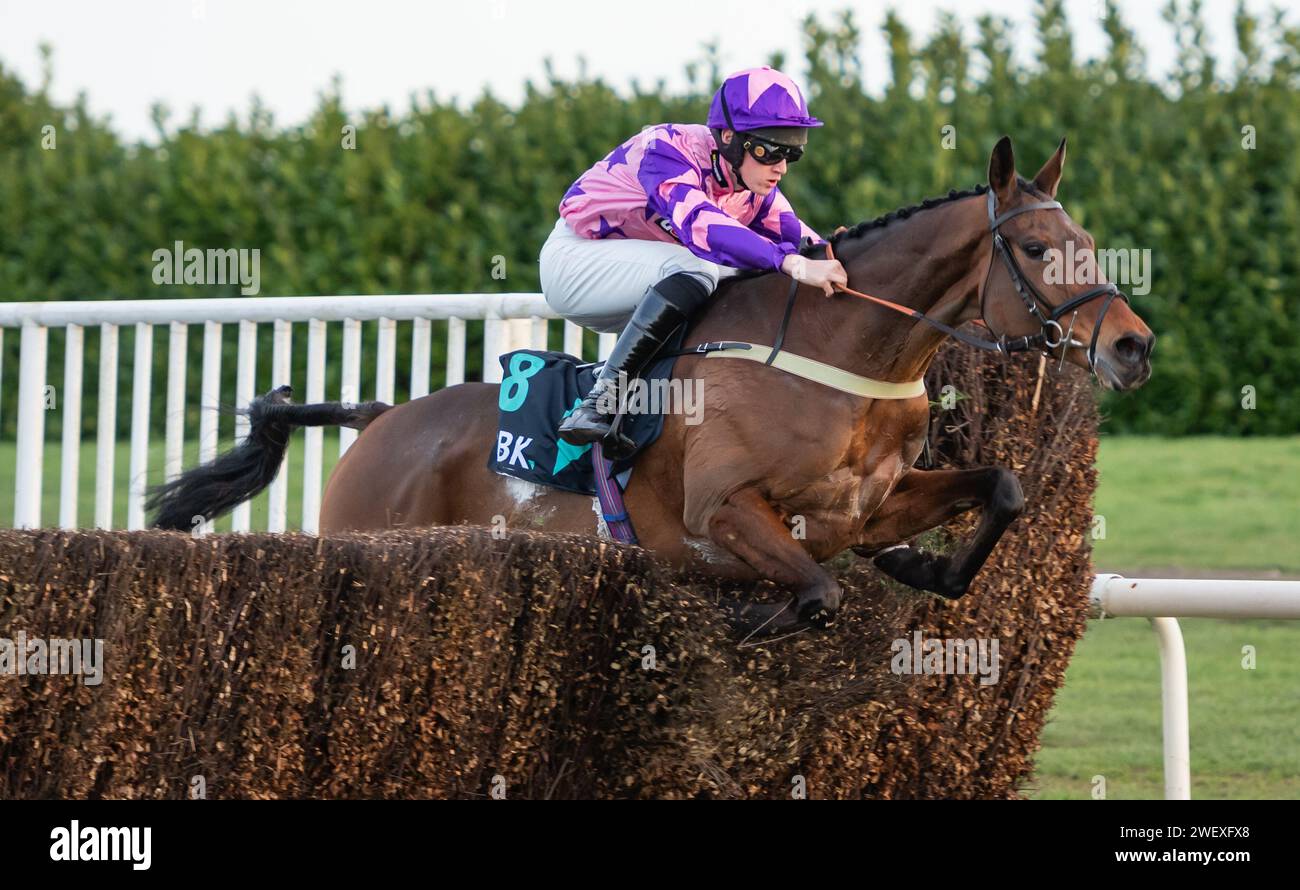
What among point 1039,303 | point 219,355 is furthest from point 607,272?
point 219,355

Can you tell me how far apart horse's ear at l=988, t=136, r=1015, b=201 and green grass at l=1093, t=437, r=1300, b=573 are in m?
5.62

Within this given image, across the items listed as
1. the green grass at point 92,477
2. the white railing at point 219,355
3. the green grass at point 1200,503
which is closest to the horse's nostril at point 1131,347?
the white railing at point 219,355

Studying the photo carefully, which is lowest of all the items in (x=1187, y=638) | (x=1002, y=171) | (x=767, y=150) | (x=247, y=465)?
(x=1187, y=638)

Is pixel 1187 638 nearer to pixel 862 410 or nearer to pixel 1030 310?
pixel 862 410

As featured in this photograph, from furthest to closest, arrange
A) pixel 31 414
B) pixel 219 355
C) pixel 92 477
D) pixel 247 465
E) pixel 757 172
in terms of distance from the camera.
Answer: pixel 92 477
pixel 31 414
pixel 219 355
pixel 247 465
pixel 757 172

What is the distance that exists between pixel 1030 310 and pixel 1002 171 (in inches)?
15.2

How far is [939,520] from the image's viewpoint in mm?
4496

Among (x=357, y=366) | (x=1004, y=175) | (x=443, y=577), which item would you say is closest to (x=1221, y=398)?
(x=357, y=366)

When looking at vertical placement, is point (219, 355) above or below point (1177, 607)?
above

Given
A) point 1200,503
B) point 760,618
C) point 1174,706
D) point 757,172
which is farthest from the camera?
point 1200,503

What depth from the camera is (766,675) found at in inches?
158

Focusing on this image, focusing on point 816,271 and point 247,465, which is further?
point 247,465

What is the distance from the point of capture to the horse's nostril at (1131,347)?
3924 millimetres
